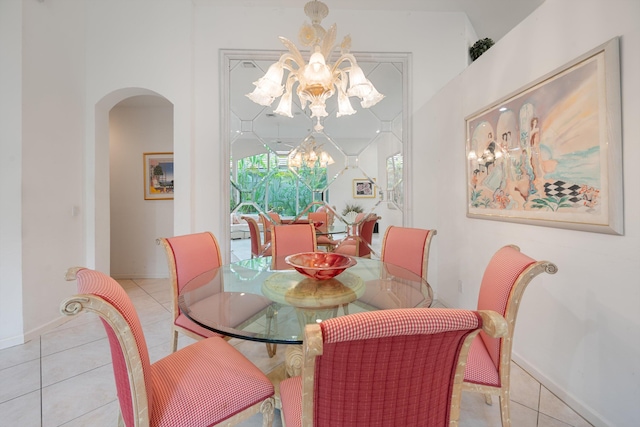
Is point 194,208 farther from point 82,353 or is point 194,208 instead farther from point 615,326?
point 615,326

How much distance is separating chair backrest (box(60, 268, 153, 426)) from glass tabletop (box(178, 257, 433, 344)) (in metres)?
0.29

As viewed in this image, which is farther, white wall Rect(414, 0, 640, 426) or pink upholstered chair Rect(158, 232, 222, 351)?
pink upholstered chair Rect(158, 232, 222, 351)

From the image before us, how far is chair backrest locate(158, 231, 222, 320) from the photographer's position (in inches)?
67.6

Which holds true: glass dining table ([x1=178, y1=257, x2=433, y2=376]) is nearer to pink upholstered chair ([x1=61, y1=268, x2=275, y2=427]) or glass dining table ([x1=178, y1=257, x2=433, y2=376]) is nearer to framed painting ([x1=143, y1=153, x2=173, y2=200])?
pink upholstered chair ([x1=61, y1=268, x2=275, y2=427])

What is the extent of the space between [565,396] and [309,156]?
9.42 ft

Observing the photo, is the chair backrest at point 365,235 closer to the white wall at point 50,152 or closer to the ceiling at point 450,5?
the ceiling at point 450,5

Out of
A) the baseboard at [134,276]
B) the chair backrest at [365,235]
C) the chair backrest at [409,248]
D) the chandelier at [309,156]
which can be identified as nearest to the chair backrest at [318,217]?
the chair backrest at [365,235]

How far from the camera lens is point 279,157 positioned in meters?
3.29

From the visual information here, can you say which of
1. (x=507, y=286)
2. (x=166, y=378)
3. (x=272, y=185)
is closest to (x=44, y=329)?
(x=166, y=378)

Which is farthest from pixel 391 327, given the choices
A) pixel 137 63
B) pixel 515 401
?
pixel 137 63

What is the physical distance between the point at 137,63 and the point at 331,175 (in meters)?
2.39

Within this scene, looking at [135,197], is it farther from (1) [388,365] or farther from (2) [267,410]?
(1) [388,365]

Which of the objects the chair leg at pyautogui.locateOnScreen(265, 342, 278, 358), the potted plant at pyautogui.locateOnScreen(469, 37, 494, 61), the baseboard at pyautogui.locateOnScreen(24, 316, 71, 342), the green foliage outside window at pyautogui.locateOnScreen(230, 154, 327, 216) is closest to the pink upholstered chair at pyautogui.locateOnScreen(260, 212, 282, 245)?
the green foliage outside window at pyautogui.locateOnScreen(230, 154, 327, 216)

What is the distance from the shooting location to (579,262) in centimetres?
150
